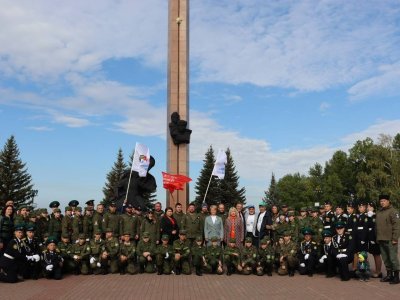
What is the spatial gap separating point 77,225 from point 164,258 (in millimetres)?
2380

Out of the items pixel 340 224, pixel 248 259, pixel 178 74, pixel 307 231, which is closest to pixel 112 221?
pixel 248 259

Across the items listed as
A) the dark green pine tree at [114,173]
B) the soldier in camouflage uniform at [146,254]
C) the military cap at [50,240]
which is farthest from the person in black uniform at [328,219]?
the dark green pine tree at [114,173]

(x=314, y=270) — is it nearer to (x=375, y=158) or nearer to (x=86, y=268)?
(x=86, y=268)

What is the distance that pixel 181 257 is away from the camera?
10.7 meters

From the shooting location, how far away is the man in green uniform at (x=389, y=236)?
9406 mm

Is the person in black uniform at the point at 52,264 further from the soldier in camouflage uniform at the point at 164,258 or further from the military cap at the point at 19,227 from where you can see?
the soldier in camouflage uniform at the point at 164,258

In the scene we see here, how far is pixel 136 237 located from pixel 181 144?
662cm

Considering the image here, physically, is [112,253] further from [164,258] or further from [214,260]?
[214,260]

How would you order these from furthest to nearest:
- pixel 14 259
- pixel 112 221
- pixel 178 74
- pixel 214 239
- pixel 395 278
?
pixel 178 74 < pixel 112 221 < pixel 214 239 < pixel 14 259 < pixel 395 278

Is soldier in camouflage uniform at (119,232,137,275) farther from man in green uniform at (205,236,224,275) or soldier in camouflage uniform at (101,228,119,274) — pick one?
man in green uniform at (205,236,224,275)

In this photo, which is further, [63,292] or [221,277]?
[221,277]

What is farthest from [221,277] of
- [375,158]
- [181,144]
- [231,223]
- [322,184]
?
[322,184]

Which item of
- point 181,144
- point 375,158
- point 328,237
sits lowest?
point 328,237

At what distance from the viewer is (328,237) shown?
10531 mm
